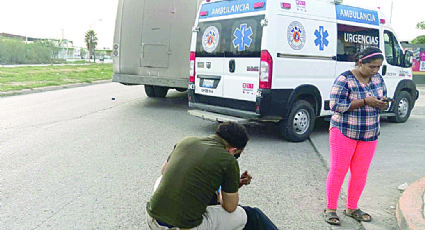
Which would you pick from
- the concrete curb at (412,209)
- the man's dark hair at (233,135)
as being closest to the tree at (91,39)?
the concrete curb at (412,209)

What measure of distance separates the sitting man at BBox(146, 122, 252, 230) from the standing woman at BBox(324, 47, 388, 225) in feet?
5.00

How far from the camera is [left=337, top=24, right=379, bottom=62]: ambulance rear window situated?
7855mm

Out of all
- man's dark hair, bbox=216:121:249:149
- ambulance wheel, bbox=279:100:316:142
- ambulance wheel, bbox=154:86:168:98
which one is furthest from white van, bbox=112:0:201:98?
man's dark hair, bbox=216:121:249:149

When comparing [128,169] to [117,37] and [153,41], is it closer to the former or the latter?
[153,41]

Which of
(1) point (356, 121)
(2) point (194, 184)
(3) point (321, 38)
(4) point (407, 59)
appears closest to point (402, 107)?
(4) point (407, 59)

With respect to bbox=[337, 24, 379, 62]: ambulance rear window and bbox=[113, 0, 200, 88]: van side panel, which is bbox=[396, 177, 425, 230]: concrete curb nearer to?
bbox=[337, 24, 379, 62]: ambulance rear window

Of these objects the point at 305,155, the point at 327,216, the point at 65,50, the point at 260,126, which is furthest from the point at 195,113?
the point at 65,50

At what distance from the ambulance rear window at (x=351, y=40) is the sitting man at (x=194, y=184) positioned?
227 inches

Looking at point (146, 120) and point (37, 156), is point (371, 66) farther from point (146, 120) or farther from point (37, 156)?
point (146, 120)

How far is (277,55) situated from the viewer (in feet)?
22.7

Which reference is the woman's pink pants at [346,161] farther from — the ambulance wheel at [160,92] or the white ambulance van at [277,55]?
the ambulance wheel at [160,92]

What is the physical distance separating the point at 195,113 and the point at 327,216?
4.51 metres

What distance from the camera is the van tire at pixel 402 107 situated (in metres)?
9.39

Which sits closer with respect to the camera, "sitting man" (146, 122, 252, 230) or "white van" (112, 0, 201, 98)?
A: "sitting man" (146, 122, 252, 230)
